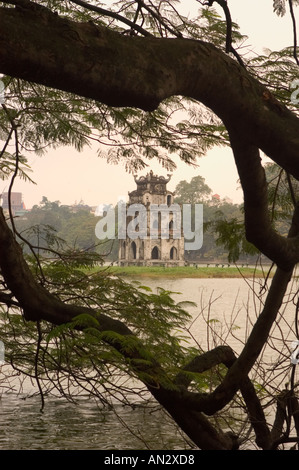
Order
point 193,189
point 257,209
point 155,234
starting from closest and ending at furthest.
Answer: point 257,209 < point 155,234 < point 193,189

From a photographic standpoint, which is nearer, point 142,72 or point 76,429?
point 142,72

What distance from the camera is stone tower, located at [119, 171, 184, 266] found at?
3862cm

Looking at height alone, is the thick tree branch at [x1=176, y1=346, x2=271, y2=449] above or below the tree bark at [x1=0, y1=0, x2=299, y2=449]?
below

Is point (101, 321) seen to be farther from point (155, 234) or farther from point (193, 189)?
point (193, 189)

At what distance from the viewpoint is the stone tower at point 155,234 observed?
3862cm

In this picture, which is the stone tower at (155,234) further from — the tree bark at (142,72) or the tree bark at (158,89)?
the tree bark at (142,72)

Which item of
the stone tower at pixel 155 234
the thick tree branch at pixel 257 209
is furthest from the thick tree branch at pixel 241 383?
the stone tower at pixel 155 234

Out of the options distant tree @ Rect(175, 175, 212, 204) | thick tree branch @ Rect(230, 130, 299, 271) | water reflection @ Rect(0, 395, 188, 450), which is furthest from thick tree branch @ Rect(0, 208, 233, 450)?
distant tree @ Rect(175, 175, 212, 204)

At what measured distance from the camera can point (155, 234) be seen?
3931 cm

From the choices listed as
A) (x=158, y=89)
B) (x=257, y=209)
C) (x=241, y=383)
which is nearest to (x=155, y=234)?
(x=241, y=383)

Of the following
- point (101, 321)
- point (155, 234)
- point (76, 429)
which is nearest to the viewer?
point (101, 321)

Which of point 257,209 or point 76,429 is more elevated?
point 257,209

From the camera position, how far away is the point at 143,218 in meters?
39.4

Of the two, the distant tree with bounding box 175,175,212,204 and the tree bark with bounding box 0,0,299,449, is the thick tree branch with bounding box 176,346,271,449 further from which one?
the distant tree with bounding box 175,175,212,204
